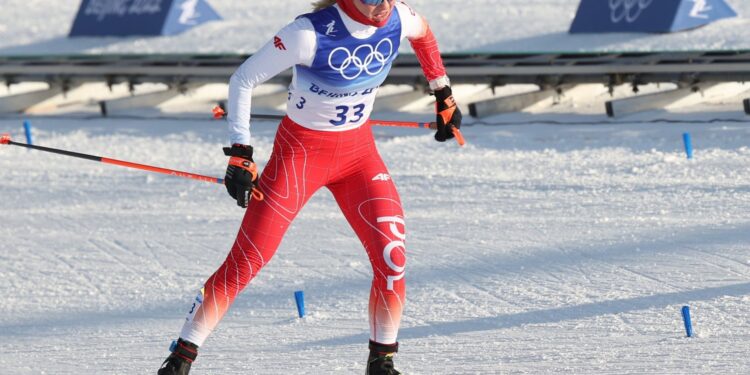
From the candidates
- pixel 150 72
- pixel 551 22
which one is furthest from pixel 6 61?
pixel 551 22

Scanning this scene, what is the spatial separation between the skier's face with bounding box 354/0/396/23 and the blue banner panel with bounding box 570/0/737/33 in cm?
904

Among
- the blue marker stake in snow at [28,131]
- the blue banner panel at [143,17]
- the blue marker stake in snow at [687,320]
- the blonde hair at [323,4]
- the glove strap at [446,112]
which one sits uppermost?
the blue banner panel at [143,17]

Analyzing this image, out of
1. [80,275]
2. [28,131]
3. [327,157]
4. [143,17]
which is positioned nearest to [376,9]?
[327,157]

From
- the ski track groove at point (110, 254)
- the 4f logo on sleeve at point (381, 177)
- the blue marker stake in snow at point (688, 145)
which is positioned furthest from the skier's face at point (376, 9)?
the blue marker stake in snow at point (688, 145)

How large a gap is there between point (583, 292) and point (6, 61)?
11.4m

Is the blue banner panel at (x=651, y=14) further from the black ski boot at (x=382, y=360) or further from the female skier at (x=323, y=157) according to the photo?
the black ski boot at (x=382, y=360)

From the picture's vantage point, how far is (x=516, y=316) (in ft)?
21.0

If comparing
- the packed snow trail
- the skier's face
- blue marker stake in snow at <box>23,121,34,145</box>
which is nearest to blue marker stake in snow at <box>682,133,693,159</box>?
the packed snow trail

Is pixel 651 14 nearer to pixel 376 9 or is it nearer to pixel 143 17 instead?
pixel 143 17

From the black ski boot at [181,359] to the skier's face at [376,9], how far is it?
146cm

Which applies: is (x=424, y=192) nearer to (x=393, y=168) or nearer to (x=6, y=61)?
(x=393, y=168)

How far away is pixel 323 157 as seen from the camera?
207 inches

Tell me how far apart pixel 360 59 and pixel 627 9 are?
936 centimetres

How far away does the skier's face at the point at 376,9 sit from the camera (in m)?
5.00
